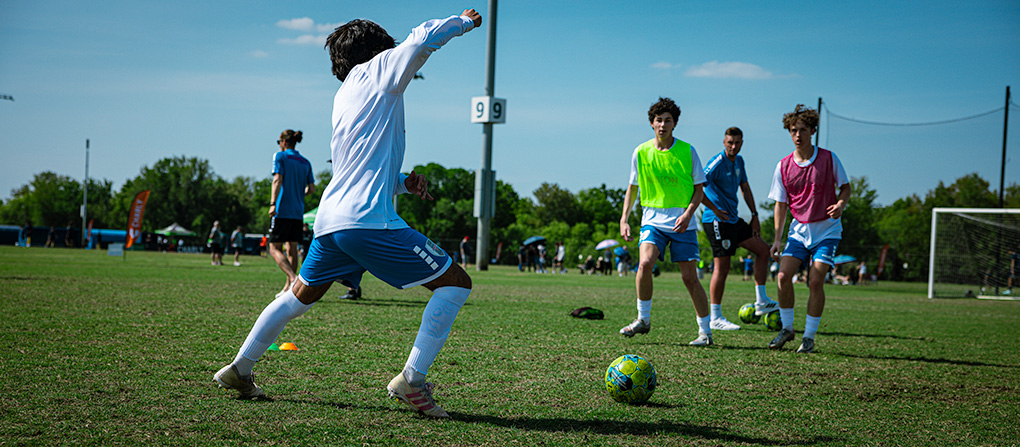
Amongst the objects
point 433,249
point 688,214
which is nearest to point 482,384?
point 433,249

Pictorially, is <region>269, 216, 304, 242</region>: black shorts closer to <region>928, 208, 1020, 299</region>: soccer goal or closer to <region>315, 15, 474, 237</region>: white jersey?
<region>315, 15, 474, 237</region>: white jersey

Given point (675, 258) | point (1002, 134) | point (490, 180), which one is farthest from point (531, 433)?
point (1002, 134)

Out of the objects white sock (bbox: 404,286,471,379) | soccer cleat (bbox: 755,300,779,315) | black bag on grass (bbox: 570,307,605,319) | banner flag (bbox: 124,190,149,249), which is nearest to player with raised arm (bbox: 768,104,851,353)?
soccer cleat (bbox: 755,300,779,315)

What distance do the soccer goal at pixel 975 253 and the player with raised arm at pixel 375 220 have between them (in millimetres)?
25457

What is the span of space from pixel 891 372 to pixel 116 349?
17.9 feet

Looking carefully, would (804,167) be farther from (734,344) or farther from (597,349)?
(597,349)

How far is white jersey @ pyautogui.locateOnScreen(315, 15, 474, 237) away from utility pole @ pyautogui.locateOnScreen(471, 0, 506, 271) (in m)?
24.7

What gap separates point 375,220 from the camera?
126 inches

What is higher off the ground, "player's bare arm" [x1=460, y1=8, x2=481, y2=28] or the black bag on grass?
"player's bare arm" [x1=460, y1=8, x2=481, y2=28]

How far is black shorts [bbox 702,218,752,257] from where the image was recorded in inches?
313

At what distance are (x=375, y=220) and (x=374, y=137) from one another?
0.39 metres

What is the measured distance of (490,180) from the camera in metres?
29.1

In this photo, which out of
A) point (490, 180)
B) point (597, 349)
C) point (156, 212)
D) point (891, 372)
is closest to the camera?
point (891, 372)

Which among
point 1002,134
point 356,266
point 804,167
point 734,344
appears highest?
point 1002,134
